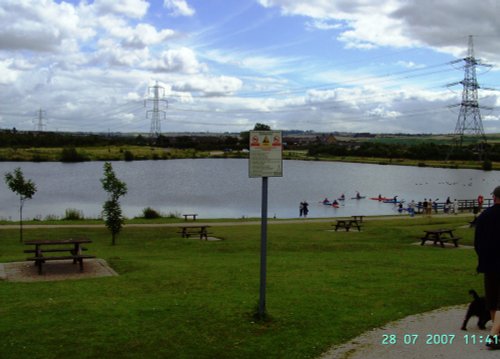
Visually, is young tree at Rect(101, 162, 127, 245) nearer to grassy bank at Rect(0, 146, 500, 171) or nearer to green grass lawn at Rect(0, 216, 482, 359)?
green grass lawn at Rect(0, 216, 482, 359)

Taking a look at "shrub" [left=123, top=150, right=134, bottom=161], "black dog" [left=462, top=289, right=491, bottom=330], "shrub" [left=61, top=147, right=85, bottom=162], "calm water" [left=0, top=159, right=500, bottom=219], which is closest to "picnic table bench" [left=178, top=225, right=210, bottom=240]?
"black dog" [left=462, top=289, right=491, bottom=330]

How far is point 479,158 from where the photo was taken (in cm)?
13625

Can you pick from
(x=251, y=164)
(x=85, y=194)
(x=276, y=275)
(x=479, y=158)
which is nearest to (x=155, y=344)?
(x=251, y=164)

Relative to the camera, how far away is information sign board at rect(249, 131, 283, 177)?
25.8ft

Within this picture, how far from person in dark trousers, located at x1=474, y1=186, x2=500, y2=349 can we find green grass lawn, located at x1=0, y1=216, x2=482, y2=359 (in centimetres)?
181

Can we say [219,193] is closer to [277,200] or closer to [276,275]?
[277,200]

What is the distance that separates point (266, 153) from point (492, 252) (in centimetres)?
329

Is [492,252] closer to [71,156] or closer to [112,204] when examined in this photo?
[112,204]

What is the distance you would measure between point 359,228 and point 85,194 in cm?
4449

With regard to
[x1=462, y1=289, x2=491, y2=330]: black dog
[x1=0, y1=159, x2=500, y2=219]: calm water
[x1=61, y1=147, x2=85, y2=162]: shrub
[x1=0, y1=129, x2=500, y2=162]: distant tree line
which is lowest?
[x1=0, y1=159, x2=500, y2=219]: calm water

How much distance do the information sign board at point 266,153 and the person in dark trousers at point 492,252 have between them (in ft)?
9.21

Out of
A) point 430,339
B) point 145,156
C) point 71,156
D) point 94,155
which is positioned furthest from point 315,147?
point 430,339

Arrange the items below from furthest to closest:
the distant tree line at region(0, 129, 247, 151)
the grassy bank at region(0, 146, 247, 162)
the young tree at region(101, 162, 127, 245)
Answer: the distant tree line at region(0, 129, 247, 151)
the grassy bank at region(0, 146, 247, 162)
the young tree at region(101, 162, 127, 245)

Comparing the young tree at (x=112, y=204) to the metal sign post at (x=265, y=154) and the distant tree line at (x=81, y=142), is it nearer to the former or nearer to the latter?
the metal sign post at (x=265, y=154)
